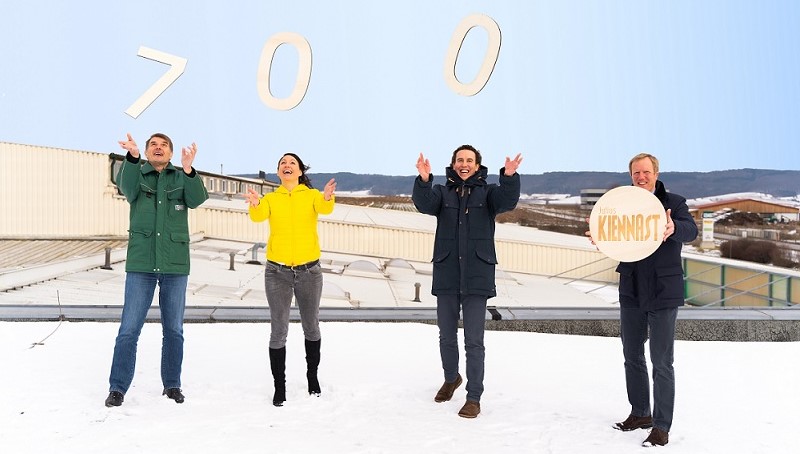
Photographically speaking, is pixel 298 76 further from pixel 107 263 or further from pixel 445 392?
pixel 107 263

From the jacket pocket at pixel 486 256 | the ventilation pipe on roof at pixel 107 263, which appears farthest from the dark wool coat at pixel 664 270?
the ventilation pipe on roof at pixel 107 263

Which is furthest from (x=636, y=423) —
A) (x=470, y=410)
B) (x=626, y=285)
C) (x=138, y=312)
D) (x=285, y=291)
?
(x=138, y=312)

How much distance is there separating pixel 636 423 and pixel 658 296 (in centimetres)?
92

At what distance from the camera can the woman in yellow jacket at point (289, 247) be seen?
13.1 feet

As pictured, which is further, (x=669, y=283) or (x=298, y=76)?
(x=298, y=76)

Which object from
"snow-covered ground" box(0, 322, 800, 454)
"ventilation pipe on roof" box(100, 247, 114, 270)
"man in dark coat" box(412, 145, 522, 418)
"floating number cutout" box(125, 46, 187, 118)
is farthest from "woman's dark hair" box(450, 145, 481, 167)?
"ventilation pipe on roof" box(100, 247, 114, 270)

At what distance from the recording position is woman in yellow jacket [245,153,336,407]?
13.1 ft

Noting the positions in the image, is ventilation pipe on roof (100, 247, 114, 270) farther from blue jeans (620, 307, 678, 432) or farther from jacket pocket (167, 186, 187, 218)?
blue jeans (620, 307, 678, 432)

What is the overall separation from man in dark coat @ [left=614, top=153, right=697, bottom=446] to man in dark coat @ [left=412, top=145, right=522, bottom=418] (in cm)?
84

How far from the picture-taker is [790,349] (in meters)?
6.21

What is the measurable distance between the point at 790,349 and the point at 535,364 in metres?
2.94

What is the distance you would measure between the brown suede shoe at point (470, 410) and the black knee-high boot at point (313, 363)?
1.05 metres

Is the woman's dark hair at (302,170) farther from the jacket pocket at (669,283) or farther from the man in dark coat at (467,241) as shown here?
the jacket pocket at (669,283)

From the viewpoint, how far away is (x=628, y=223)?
3389 mm
